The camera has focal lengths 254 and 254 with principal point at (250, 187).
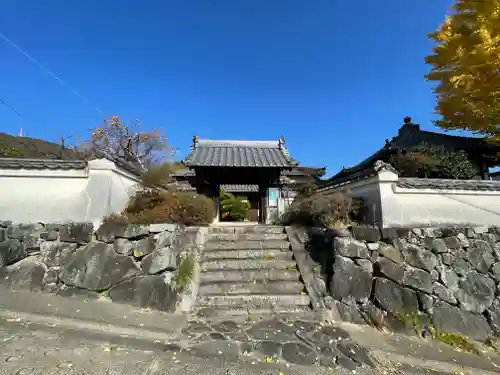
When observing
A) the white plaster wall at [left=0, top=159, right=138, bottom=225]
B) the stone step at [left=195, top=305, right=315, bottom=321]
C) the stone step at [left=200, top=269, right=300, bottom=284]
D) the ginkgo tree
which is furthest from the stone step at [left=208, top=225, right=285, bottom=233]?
the ginkgo tree

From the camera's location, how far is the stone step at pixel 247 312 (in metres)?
4.41

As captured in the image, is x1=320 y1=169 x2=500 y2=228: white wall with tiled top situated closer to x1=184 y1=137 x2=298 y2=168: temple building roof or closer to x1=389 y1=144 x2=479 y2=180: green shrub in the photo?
x1=389 y1=144 x2=479 y2=180: green shrub

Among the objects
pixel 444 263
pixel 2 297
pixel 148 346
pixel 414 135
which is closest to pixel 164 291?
pixel 148 346

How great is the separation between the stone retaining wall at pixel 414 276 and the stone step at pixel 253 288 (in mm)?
589

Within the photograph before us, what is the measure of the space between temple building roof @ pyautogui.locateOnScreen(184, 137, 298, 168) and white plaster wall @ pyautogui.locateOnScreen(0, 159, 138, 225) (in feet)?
11.5

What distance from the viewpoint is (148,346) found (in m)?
3.38

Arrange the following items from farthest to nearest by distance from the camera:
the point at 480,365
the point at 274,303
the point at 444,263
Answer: the point at 444,263, the point at 274,303, the point at 480,365

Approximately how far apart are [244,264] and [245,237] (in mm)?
887

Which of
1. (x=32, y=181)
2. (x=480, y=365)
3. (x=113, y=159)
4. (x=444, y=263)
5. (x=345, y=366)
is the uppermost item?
(x=113, y=159)

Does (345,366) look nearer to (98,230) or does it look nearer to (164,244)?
(164,244)

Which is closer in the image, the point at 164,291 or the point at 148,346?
the point at 148,346

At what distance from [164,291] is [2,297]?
8.91ft

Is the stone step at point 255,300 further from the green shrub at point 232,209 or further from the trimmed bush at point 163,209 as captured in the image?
the green shrub at point 232,209

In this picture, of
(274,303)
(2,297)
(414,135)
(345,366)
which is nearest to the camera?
(345,366)
